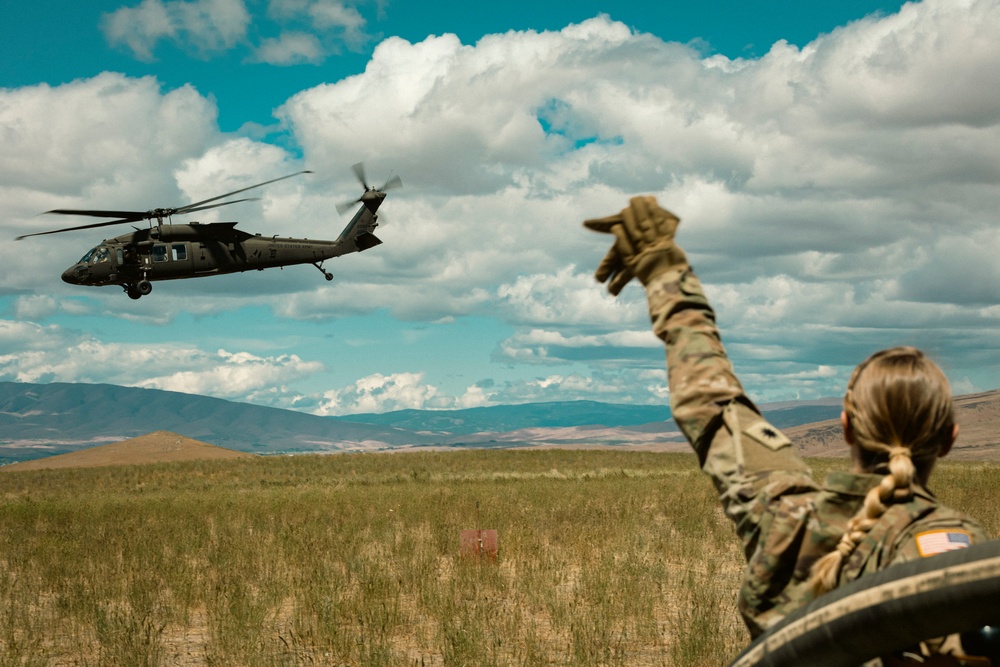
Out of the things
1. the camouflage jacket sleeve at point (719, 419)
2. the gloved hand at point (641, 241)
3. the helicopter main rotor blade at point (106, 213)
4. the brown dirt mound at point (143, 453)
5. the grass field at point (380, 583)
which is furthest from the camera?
the brown dirt mound at point (143, 453)

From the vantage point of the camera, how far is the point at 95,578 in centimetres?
1119

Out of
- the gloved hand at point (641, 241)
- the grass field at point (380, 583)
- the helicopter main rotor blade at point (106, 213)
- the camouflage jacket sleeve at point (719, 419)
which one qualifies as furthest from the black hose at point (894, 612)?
the helicopter main rotor blade at point (106, 213)

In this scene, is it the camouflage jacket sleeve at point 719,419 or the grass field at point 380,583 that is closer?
the camouflage jacket sleeve at point 719,419

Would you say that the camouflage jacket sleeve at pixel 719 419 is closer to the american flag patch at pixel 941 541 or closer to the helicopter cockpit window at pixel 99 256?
the american flag patch at pixel 941 541

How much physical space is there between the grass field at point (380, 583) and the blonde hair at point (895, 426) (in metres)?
5.73

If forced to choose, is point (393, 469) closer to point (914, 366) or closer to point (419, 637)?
point (419, 637)

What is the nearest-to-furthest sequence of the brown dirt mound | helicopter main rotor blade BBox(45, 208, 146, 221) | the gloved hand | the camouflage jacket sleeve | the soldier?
1. the soldier
2. the camouflage jacket sleeve
3. the gloved hand
4. helicopter main rotor blade BBox(45, 208, 146, 221)
5. the brown dirt mound

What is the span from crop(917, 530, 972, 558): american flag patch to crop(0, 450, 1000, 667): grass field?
5.87m

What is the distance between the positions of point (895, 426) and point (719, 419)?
0.34 meters

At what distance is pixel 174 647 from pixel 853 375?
806 centimetres

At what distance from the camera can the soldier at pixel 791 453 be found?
61.7 inches

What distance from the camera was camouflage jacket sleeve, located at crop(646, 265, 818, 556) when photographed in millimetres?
1754

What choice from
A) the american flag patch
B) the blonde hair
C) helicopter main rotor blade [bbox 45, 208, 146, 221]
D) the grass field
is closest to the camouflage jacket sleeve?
the blonde hair

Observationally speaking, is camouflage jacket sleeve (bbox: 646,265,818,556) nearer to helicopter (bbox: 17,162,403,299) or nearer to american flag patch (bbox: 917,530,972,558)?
american flag patch (bbox: 917,530,972,558)
